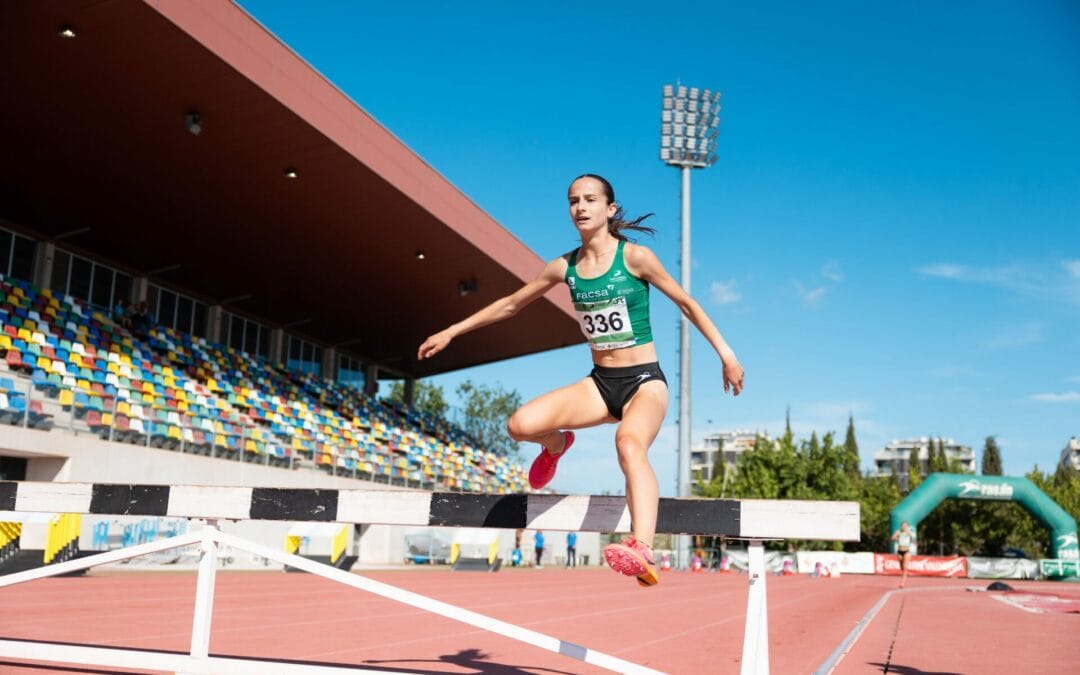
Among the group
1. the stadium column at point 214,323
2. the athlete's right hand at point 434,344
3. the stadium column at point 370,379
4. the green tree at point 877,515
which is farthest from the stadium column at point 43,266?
the green tree at point 877,515

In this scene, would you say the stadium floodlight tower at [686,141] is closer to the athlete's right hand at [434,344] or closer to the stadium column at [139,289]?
the stadium column at [139,289]

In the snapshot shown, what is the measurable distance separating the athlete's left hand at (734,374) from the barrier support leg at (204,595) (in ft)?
7.51

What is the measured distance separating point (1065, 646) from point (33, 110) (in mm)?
17456

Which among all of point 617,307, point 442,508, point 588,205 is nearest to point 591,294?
point 617,307

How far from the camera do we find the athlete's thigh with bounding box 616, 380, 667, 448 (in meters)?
3.81

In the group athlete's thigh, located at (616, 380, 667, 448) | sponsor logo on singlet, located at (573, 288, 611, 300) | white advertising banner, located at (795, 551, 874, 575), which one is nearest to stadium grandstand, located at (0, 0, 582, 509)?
sponsor logo on singlet, located at (573, 288, 611, 300)

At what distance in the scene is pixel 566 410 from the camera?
13.5 feet

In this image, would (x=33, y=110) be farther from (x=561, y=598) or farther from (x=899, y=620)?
(x=899, y=620)

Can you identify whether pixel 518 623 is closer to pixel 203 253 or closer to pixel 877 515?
pixel 203 253

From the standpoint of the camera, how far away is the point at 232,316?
2961 cm

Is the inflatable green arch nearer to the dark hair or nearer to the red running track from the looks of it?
the red running track

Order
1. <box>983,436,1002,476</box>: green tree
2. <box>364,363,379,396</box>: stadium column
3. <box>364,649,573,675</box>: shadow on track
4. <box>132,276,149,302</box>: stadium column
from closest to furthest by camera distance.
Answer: <box>364,649,573,675</box>: shadow on track, <box>132,276,149,302</box>: stadium column, <box>364,363,379,396</box>: stadium column, <box>983,436,1002,476</box>: green tree

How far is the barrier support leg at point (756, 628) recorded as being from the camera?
330 centimetres

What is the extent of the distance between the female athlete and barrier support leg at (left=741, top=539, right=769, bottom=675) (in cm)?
67
